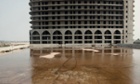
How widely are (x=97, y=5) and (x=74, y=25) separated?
15.3 m

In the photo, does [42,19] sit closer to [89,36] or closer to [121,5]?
[89,36]

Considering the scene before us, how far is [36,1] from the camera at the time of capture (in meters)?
106

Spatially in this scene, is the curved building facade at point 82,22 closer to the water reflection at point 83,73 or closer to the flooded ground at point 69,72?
the flooded ground at point 69,72

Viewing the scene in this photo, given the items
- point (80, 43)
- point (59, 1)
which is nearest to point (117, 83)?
point (80, 43)

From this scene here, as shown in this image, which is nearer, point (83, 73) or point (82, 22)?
point (83, 73)

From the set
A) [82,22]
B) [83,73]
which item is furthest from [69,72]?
[82,22]

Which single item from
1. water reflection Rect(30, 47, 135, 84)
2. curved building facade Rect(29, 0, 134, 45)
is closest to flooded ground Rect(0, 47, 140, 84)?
water reflection Rect(30, 47, 135, 84)

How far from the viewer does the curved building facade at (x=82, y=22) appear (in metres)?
102

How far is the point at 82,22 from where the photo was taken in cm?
10362

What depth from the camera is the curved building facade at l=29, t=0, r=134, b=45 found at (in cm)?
10194

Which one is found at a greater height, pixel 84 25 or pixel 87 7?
pixel 87 7

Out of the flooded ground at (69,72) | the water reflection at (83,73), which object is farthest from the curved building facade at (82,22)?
the water reflection at (83,73)

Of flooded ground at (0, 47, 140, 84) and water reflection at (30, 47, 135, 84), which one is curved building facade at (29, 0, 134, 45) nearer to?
flooded ground at (0, 47, 140, 84)

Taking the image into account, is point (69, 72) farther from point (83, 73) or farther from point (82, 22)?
point (82, 22)
